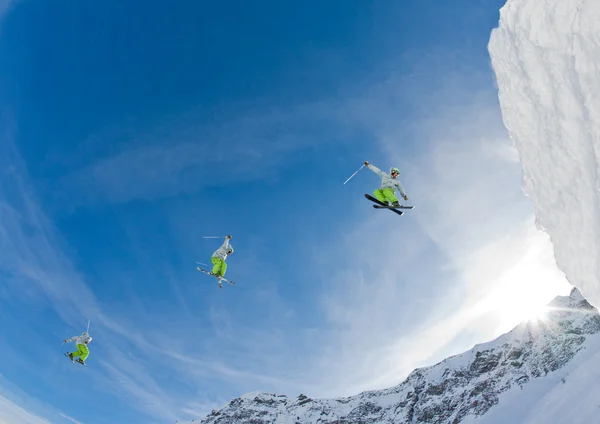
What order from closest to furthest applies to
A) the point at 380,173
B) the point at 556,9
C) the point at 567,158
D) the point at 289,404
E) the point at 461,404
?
the point at 556,9, the point at 567,158, the point at 380,173, the point at 461,404, the point at 289,404

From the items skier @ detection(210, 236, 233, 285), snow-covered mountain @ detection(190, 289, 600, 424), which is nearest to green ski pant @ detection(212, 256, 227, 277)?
skier @ detection(210, 236, 233, 285)

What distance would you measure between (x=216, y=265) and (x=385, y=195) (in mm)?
10770

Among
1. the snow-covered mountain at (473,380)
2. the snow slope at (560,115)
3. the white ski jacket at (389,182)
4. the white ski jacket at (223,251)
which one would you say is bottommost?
the snow slope at (560,115)

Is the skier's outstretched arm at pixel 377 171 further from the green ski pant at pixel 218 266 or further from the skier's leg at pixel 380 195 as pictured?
the green ski pant at pixel 218 266

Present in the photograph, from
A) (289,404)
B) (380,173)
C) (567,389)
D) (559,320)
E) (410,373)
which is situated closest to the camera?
(380,173)

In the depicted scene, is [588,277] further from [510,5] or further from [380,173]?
[380,173]

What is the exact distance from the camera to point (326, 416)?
146375mm

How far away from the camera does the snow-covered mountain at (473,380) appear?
78000mm

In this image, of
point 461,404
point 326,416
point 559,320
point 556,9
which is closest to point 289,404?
point 326,416

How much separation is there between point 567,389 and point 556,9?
101ft

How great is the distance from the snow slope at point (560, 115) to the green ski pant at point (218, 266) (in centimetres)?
1747

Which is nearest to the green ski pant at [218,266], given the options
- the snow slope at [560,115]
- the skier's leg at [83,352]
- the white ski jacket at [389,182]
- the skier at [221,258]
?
the skier at [221,258]

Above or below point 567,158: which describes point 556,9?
above

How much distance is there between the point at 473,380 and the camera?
102625 millimetres
